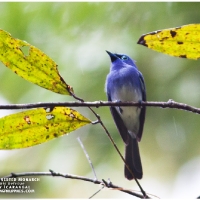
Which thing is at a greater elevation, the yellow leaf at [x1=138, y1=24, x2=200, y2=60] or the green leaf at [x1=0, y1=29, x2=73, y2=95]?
the green leaf at [x1=0, y1=29, x2=73, y2=95]

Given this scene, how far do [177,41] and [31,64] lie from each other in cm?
42

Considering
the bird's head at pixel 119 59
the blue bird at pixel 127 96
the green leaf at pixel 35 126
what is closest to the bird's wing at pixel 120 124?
the blue bird at pixel 127 96

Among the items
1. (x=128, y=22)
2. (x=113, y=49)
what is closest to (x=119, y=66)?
(x=113, y=49)

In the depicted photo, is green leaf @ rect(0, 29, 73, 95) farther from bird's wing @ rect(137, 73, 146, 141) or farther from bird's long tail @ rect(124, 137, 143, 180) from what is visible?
bird's wing @ rect(137, 73, 146, 141)

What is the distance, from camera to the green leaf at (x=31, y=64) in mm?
1100

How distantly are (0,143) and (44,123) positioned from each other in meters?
0.14

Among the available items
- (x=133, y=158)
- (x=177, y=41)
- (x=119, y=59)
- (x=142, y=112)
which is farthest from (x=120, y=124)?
(x=177, y=41)

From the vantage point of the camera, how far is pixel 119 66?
2.94 metres

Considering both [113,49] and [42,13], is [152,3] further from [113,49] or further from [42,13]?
[42,13]

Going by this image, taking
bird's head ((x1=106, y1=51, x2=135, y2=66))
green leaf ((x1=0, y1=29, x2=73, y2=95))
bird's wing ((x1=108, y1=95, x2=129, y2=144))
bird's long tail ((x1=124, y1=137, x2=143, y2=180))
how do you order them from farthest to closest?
1. bird's head ((x1=106, y1=51, x2=135, y2=66))
2. bird's wing ((x1=108, y1=95, x2=129, y2=144))
3. bird's long tail ((x1=124, y1=137, x2=143, y2=180))
4. green leaf ((x1=0, y1=29, x2=73, y2=95))

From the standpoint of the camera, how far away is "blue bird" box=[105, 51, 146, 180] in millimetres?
2805

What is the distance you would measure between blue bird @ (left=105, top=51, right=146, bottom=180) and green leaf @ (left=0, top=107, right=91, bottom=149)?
4.91 feet

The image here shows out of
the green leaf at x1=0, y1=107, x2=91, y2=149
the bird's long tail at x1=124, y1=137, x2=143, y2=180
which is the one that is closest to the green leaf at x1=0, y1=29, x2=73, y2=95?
the green leaf at x1=0, y1=107, x2=91, y2=149

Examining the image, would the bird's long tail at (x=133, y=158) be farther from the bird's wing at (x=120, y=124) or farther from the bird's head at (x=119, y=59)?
the bird's head at (x=119, y=59)
